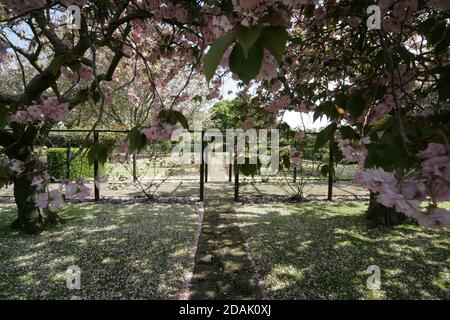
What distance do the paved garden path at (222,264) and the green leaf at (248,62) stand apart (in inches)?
96.4

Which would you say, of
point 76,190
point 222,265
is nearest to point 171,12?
point 76,190

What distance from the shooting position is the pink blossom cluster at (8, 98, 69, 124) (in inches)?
83.5

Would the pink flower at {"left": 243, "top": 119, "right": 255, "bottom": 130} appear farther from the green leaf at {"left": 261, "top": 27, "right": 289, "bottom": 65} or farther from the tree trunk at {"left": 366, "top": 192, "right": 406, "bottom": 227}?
the tree trunk at {"left": 366, "top": 192, "right": 406, "bottom": 227}

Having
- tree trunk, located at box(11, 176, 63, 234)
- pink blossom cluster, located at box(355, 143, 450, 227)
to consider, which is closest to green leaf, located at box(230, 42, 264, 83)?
pink blossom cluster, located at box(355, 143, 450, 227)

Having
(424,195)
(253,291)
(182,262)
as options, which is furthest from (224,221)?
(424,195)

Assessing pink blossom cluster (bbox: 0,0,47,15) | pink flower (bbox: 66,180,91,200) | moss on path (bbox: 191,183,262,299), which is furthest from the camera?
moss on path (bbox: 191,183,262,299)

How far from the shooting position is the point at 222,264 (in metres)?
3.48

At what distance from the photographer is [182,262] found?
3525mm

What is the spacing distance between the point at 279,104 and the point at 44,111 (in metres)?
2.22

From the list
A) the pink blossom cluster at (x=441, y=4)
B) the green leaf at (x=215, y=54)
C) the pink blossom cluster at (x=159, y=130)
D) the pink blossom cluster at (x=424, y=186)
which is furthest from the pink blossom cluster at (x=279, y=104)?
the green leaf at (x=215, y=54)

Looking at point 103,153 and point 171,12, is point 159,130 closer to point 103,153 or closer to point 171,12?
point 103,153

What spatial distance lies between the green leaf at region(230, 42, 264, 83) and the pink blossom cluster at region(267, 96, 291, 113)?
8.49ft

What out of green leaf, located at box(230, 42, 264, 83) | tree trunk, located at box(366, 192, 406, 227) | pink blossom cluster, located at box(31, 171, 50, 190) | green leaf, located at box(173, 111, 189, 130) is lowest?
tree trunk, located at box(366, 192, 406, 227)
